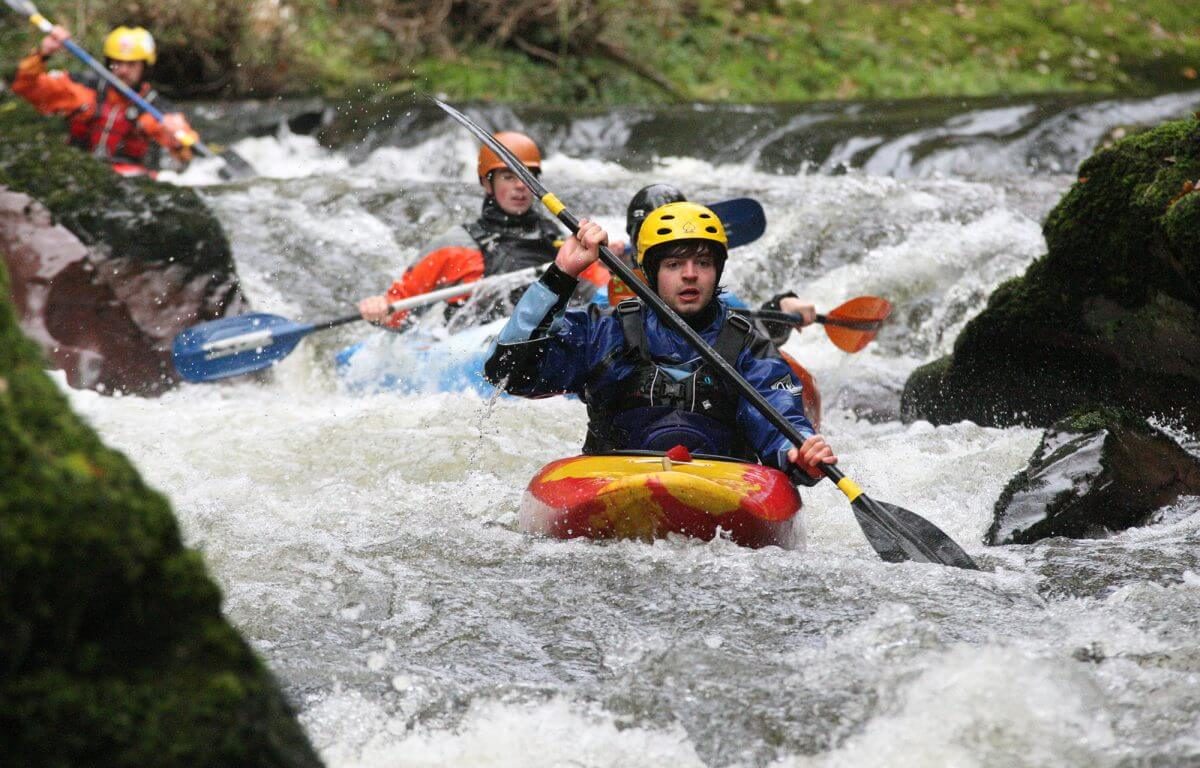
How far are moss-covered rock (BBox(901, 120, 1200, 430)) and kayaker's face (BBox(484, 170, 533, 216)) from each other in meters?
2.32

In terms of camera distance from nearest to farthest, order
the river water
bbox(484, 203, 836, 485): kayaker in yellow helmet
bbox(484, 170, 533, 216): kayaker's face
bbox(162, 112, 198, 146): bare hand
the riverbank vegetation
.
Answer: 1. the river water
2. bbox(484, 203, 836, 485): kayaker in yellow helmet
3. bbox(484, 170, 533, 216): kayaker's face
4. bbox(162, 112, 198, 146): bare hand
5. the riverbank vegetation

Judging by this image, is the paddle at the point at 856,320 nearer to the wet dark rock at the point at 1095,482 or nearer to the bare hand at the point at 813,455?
the wet dark rock at the point at 1095,482

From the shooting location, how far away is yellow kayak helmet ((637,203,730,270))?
14.1 ft

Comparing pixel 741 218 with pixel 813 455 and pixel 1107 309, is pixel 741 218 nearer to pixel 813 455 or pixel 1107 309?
pixel 1107 309

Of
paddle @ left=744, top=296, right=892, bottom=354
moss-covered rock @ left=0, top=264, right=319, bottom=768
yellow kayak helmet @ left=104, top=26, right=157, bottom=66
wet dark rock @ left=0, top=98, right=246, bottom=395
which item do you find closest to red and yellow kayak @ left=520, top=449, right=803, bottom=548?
moss-covered rock @ left=0, top=264, right=319, bottom=768

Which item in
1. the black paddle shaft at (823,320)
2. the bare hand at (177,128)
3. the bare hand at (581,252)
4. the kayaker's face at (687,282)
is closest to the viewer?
the bare hand at (581,252)

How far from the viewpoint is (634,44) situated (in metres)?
14.6

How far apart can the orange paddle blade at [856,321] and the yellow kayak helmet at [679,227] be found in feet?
7.40

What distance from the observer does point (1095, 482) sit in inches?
171

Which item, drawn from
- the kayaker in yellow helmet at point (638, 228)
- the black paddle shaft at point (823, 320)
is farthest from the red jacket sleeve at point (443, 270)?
the black paddle shaft at point (823, 320)

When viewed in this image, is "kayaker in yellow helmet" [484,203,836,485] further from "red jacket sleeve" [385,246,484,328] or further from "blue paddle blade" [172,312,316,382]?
"blue paddle blade" [172,312,316,382]

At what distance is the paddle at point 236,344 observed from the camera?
682cm

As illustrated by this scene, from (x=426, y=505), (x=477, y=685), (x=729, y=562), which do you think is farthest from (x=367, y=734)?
(x=426, y=505)

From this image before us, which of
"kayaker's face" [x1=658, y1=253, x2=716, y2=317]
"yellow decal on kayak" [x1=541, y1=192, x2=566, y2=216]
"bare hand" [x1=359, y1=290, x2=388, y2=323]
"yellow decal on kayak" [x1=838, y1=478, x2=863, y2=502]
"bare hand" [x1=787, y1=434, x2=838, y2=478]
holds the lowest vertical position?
"bare hand" [x1=359, y1=290, x2=388, y2=323]
